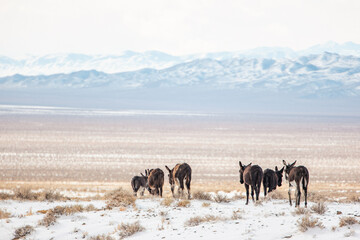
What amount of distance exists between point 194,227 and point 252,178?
3510 millimetres

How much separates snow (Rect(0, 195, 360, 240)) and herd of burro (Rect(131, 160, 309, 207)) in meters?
0.66

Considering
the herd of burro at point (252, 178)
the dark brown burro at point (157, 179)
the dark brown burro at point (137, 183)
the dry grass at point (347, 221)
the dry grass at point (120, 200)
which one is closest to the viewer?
the dry grass at point (347, 221)

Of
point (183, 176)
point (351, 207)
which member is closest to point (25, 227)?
point (183, 176)

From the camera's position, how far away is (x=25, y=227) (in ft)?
42.6

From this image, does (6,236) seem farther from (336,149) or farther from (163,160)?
(336,149)

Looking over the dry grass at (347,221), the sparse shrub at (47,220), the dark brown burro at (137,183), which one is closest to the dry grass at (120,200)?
the sparse shrub at (47,220)

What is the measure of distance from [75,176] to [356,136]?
175 ft

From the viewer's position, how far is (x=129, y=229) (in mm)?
12492

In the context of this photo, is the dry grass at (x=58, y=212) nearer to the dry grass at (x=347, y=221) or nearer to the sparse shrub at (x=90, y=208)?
the sparse shrub at (x=90, y=208)

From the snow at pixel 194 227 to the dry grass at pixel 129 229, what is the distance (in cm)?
14

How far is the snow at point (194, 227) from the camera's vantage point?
1165 cm

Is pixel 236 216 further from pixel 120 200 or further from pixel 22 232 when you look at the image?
pixel 22 232

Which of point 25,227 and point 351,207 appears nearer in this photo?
point 25,227

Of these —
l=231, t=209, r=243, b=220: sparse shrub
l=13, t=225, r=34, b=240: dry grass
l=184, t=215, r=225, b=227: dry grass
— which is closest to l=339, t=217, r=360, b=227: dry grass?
l=231, t=209, r=243, b=220: sparse shrub
